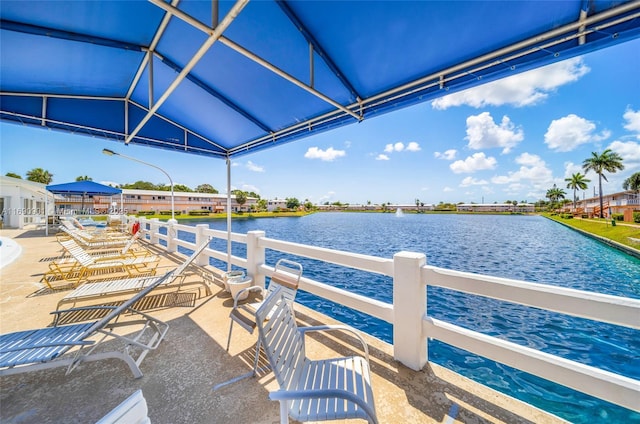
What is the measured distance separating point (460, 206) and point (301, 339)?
11751 cm

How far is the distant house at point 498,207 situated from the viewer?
9350 cm

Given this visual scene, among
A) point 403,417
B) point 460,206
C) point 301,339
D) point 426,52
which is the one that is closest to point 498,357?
point 403,417

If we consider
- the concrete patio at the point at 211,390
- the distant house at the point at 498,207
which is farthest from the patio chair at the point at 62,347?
the distant house at the point at 498,207

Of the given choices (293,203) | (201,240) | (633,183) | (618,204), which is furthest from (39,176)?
(633,183)

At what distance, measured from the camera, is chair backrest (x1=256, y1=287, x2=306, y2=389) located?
1469 mm

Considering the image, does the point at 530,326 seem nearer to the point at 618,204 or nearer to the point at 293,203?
the point at 618,204

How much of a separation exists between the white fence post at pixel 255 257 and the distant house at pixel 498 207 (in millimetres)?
113367

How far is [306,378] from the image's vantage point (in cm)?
174

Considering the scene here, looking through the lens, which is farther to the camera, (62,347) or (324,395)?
(62,347)

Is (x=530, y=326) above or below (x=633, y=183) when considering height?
below

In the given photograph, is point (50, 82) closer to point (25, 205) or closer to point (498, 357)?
point (498, 357)

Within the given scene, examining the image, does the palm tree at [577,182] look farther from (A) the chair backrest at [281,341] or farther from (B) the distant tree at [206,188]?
(B) the distant tree at [206,188]

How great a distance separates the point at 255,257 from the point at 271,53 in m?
3.39

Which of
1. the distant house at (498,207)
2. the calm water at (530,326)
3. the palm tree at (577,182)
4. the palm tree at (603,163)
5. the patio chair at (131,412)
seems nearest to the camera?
the patio chair at (131,412)
